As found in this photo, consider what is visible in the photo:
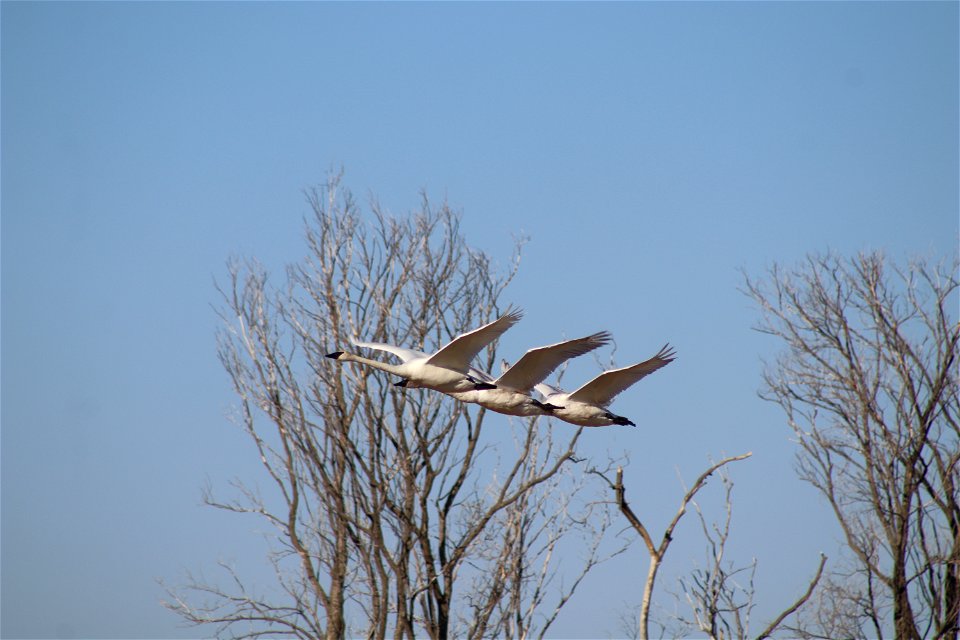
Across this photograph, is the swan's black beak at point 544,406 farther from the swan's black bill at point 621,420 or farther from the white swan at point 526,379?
the swan's black bill at point 621,420

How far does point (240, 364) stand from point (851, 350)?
30.4 feet

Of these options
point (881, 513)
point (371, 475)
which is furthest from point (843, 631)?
point (371, 475)

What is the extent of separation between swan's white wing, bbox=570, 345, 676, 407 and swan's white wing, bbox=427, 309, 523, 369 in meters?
1.01

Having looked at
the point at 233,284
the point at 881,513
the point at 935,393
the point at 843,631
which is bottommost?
the point at 843,631

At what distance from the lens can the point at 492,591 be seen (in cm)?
1881

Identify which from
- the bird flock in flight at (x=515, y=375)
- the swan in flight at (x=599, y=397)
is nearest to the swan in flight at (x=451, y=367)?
the bird flock in flight at (x=515, y=375)

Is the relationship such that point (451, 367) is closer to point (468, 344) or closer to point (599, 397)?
point (468, 344)

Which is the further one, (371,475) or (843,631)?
(843,631)

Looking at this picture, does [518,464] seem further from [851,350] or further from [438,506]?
[851,350]

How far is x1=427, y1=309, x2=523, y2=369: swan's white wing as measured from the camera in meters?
11.3

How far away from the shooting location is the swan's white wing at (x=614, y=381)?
11680 millimetres

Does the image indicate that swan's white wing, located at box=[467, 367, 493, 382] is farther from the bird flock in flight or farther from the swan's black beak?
the swan's black beak

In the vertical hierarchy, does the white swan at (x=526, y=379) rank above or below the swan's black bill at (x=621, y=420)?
above

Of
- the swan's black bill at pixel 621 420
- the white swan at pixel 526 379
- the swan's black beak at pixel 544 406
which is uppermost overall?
the white swan at pixel 526 379
